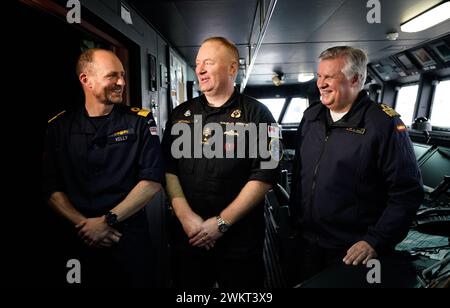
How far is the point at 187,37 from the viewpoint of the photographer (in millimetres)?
3598

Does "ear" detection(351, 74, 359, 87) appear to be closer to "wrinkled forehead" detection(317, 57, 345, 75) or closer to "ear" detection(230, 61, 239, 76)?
"wrinkled forehead" detection(317, 57, 345, 75)

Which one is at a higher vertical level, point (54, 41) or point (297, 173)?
point (54, 41)

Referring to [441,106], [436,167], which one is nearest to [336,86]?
[436,167]

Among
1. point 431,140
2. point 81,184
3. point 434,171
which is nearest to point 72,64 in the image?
point 81,184

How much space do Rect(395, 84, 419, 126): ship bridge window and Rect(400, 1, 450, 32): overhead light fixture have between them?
213 centimetres

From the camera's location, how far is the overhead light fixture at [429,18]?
273 cm

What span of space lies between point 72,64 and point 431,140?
3.67 meters

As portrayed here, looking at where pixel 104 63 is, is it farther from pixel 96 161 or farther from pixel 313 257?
pixel 313 257

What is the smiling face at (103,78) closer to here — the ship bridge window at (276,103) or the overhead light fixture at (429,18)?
the overhead light fixture at (429,18)

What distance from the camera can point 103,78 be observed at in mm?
1474

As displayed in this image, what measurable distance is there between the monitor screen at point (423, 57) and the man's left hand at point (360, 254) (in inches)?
163
